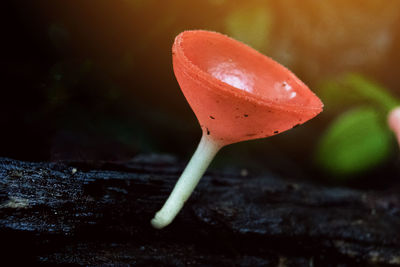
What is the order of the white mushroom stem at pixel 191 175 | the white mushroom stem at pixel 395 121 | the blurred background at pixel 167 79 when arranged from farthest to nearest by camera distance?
the blurred background at pixel 167 79 → the white mushroom stem at pixel 395 121 → the white mushroom stem at pixel 191 175

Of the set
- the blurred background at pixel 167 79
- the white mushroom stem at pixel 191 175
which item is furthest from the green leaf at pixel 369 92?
the white mushroom stem at pixel 191 175

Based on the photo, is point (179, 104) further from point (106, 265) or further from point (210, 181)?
point (106, 265)

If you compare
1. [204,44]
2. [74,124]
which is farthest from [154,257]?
[74,124]

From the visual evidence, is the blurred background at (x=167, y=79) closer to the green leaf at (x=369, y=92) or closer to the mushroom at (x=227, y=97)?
the green leaf at (x=369, y=92)

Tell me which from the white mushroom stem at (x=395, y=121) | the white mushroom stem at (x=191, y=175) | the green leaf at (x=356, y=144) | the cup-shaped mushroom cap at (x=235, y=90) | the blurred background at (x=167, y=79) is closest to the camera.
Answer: the cup-shaped mushroom cap at (x=235, y=90)

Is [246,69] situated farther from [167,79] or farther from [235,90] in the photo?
[167,79]

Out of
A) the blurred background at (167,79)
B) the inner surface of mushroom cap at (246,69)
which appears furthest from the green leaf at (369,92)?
the inner surface of mushroom cap at (246,69)

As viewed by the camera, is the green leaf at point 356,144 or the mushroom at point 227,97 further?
the green leaf at point 356,144

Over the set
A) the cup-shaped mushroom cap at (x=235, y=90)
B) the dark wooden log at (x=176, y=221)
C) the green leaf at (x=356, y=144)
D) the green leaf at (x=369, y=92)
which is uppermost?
the cup-shaped mushroom cap at (x=235, y=90)

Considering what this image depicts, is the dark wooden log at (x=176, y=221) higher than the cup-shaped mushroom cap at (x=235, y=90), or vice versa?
the cup-shaped mushroom cap at (x=235, y=90)
